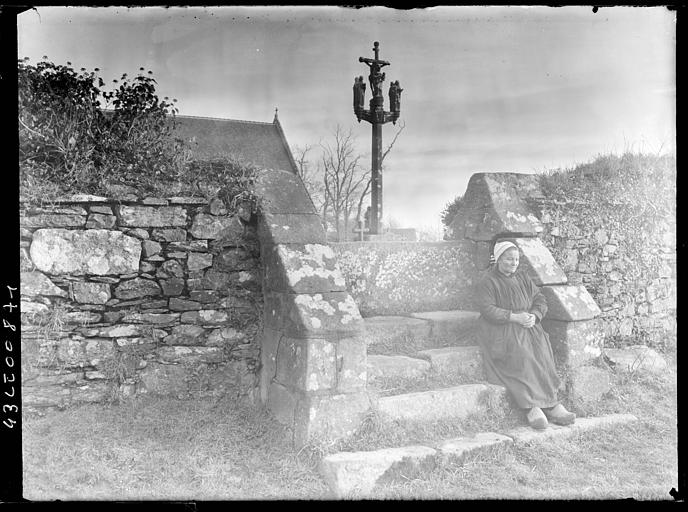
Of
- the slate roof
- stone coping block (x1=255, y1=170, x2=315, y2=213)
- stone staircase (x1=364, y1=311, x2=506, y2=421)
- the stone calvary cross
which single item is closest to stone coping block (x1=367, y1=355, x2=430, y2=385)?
stone staircase (x1=364, y1=311, x2=506, y2=421)

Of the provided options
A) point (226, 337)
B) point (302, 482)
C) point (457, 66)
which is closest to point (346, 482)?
point (302, 482)

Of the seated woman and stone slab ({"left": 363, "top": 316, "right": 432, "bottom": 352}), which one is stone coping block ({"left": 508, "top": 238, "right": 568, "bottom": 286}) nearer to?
the seated woman

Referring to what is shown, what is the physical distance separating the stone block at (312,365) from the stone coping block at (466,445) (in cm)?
97

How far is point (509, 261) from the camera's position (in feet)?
17.2

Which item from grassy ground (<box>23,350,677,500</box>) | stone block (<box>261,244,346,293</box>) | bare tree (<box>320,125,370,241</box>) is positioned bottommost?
grassy ground (<box>23,350,677,500</box>)

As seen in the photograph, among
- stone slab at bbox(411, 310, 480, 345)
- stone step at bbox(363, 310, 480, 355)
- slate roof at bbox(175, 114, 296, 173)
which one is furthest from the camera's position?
slate roof at bbox(175, 114, 296, 173)

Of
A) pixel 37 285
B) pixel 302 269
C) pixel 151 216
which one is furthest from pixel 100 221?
pixel 302 269

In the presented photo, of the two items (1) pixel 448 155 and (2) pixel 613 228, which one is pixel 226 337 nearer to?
(1) pixel 448 155

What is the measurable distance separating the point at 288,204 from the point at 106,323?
1.81 metres

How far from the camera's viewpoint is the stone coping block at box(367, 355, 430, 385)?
4641mm

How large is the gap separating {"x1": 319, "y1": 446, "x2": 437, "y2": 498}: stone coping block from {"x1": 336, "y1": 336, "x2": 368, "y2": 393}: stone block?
497 mm

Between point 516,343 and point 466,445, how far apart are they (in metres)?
1.21

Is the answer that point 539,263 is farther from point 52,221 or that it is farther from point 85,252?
point 52,221

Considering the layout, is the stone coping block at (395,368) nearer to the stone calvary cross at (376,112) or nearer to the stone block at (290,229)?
the stone block at (290,229)
